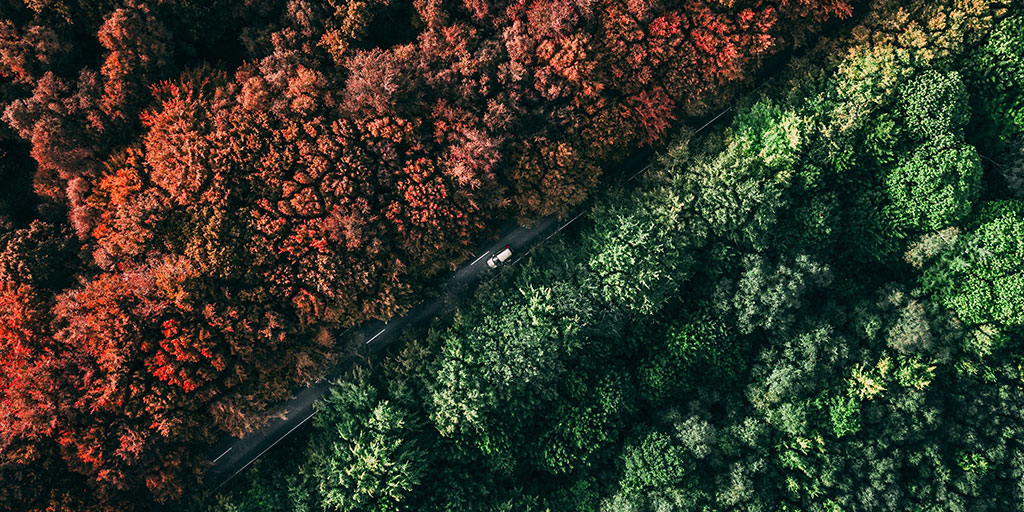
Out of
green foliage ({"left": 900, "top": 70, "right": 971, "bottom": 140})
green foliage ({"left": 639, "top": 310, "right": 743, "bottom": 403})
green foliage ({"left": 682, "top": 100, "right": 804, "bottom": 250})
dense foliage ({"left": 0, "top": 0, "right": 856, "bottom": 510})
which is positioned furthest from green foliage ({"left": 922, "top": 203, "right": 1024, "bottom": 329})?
dense foliage ({"left": 0, "top": 0, "right": 856, "bottom": 510})

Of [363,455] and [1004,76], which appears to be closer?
[363,455]

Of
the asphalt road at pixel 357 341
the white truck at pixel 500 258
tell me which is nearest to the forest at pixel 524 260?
the asphalt road at pixel 357 341

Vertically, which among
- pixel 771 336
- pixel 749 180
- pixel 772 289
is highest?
pixel 749 180

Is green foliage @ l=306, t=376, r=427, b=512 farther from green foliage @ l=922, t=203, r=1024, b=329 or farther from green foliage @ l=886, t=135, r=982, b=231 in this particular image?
green foliage @ l=922, t=203, r=1024, b=329

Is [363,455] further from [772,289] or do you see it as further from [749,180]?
[749,180]

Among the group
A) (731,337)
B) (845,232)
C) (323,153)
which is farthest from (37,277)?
(845,232)

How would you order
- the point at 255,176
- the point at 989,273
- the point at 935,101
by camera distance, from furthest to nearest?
1. the point at 989,273
2. the point at 935,101
3. the point at 255,176

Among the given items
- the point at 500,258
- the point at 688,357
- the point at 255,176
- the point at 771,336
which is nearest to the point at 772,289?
the point at 771,336

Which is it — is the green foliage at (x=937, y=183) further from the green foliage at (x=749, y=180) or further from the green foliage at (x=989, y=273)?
the green foliage at (x=749, y=180)
